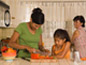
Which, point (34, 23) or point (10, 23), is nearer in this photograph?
point (34, 23)

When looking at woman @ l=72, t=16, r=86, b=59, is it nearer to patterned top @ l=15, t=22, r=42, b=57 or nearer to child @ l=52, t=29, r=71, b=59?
child @ l=52, t=29, r=71, b=59

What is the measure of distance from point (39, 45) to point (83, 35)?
795 millimetres

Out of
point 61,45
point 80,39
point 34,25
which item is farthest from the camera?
point 80,39

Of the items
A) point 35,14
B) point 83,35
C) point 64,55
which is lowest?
point 64,55

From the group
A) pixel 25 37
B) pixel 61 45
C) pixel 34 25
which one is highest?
pixel 34 25

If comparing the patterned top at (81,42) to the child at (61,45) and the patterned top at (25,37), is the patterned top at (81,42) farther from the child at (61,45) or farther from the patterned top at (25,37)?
the patterned top at (25,37)

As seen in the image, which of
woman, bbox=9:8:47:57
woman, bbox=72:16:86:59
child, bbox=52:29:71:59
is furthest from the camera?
woman, bbox=72:16:86:59

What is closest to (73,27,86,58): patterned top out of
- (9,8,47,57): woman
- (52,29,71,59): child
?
(52,29,71,59): child

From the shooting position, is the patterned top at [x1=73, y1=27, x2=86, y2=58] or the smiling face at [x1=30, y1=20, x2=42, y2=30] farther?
the patterned top at [x1=73, y1=27, x2=86, y2=58]

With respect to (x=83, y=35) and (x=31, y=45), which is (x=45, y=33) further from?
(x=31, y=45)

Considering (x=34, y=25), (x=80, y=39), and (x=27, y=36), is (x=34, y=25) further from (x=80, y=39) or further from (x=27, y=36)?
(x=80, y=39)

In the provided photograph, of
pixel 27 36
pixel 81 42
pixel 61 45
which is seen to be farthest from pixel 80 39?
pixel 27 36

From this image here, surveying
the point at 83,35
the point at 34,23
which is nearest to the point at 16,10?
the point at 83,35

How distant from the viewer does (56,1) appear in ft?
14.4
